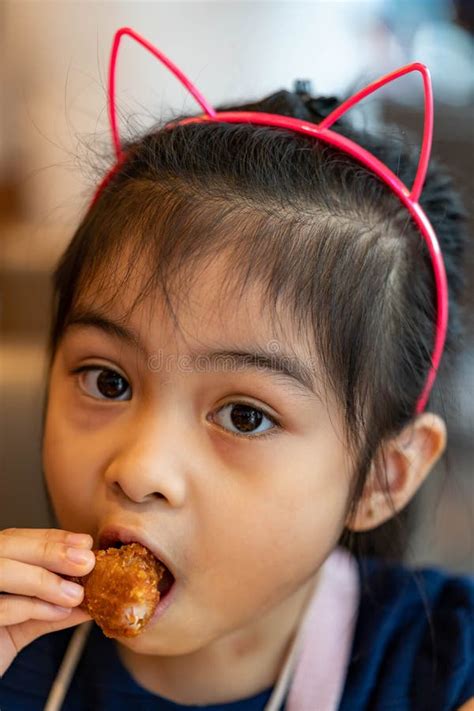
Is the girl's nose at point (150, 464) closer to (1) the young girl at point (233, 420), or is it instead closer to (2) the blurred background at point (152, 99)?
(1) the young girl at point (233, 420)

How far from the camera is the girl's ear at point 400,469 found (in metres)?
0.85

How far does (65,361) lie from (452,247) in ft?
1.44

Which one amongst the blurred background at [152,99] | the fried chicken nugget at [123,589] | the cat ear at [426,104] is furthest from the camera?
the blurred background at [152,99]

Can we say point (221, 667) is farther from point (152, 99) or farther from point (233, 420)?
point (152, 99)

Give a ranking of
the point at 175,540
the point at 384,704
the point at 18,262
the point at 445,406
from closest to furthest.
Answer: the point at 175,540 < the point at 384,704 < the point at 445,406 < the point at 18,262

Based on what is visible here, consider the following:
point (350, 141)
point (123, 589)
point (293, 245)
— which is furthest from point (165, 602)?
point (350, 141)

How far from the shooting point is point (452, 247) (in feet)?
3.07

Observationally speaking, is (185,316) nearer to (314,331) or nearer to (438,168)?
(314,331)

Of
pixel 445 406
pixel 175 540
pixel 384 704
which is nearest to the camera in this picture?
pixel 175 540

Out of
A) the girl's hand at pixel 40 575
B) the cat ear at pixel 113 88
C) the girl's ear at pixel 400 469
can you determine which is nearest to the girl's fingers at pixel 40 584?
the girl's hand at pixel 40 575

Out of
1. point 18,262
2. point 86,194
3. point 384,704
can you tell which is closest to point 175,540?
point 384,704

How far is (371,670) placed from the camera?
864 millimetres

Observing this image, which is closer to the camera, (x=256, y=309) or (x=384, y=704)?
(x=256, y=309)

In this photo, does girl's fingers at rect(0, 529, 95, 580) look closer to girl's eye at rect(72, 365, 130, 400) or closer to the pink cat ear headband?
girl's eye at rect(72, 365, 130, 400)
